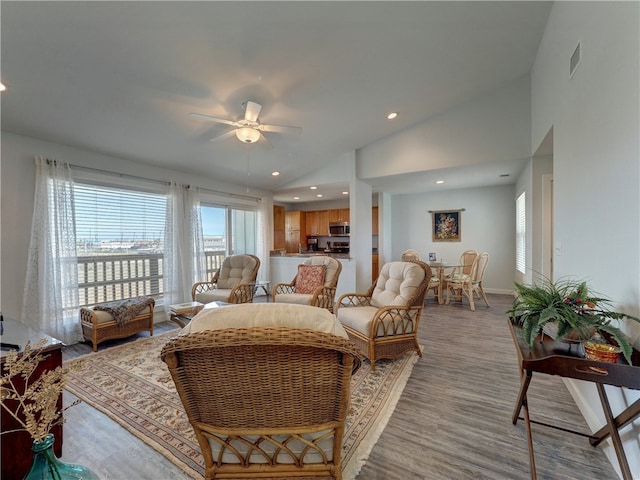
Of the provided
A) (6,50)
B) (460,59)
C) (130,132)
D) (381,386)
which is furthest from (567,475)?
(130,132)

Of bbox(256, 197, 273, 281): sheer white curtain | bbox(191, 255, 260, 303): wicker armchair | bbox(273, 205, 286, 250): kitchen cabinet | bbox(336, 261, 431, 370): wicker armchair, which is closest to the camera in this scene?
bbox(336, 261, 431, 370): wicker armchair

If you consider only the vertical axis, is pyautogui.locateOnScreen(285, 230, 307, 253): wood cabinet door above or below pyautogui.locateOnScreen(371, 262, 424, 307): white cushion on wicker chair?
above

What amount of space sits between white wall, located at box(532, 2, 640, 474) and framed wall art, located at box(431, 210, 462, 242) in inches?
161

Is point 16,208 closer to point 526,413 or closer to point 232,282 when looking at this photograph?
point 232,282

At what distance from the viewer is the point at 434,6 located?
249 cm

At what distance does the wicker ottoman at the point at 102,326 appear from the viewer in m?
3.15

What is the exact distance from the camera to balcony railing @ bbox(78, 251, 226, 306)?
3.76 metres

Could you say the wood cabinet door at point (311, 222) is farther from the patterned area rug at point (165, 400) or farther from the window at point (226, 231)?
the patterned area rug at point (165, 400)

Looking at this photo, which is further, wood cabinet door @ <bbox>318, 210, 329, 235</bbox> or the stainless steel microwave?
wood cabinet door @ <bbox>318, 210, 329, 235</bbox>

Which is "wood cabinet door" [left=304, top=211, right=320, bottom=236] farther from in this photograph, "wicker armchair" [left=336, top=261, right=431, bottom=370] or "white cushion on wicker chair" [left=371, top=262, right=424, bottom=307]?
"wicker armchair" [left=336, top=261, right=431, bottom=370]

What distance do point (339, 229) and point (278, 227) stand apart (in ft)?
5.60

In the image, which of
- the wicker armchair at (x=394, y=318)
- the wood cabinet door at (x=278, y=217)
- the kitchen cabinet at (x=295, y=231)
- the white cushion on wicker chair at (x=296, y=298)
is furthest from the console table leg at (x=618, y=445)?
the kitchen cabinet at (x=295, y=231)

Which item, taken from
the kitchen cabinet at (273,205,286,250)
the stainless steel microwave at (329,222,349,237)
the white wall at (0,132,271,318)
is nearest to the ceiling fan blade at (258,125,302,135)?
the white wall at (0,132,271,318)

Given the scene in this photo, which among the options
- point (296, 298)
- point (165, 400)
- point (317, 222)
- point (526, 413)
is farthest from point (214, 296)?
point (317, 222)
